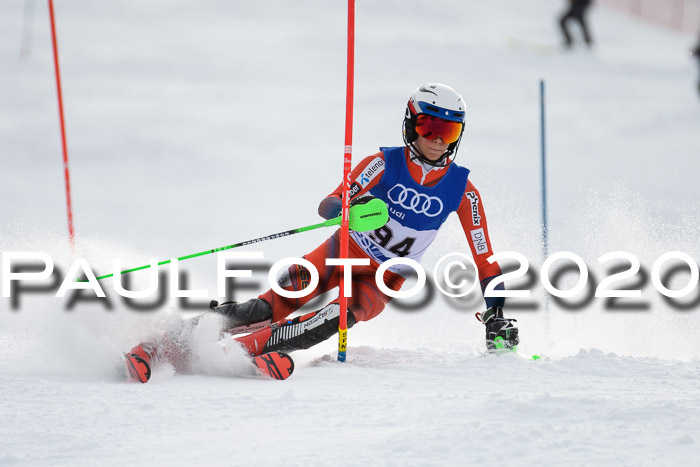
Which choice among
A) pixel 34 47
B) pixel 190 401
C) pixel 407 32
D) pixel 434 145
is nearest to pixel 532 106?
pixel 407 32

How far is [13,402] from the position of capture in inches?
104

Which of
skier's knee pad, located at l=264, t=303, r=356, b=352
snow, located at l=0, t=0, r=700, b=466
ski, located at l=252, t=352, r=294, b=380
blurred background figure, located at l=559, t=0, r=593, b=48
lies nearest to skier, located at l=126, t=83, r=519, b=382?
skier's knee pad, located at l=264, t=303, r=356, b=352

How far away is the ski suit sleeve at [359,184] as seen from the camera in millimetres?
3652

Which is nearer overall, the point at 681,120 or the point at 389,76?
the point at 681,120

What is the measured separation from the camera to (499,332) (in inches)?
148

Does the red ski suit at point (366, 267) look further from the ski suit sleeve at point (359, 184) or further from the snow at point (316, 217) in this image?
the snow at point (316, 217)

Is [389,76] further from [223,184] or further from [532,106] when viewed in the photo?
[223,184]

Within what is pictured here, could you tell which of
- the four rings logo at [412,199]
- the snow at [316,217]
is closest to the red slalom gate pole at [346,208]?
the snow at [316,217]

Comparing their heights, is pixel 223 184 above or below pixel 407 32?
below

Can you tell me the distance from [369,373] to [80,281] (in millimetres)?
1420

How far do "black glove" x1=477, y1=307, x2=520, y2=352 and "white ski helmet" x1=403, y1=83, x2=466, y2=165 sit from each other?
2.64ft

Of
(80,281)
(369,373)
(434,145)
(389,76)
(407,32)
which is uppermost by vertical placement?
(407,32)

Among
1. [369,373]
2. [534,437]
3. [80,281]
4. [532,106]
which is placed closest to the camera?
[534,437]

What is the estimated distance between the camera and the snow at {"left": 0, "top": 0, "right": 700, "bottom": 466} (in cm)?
235
